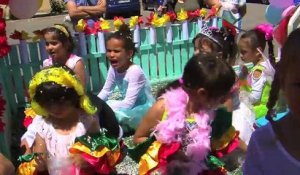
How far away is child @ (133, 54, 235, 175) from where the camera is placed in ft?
7.98

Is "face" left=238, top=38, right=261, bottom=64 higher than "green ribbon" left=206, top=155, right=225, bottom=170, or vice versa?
"face" left=238, top=38, right=261, bottom=64

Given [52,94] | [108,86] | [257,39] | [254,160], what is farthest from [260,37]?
[254,160]

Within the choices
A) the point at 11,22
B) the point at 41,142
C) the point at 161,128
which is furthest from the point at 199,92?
the point at 11,22

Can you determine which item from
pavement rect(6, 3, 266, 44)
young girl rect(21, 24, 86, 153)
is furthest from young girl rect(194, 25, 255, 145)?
pavement rect(6, 3, 266, 44)

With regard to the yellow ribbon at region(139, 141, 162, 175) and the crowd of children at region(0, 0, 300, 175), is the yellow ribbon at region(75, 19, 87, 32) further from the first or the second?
the yellow ribbon at region(139, 141, 162, 175)

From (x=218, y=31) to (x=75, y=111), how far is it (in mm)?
1579

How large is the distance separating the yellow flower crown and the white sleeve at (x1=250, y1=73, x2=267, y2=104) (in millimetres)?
1607

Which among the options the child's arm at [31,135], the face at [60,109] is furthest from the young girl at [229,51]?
the child's arm at [31,135]

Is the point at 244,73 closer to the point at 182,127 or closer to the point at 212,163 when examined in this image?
the point at 212,163

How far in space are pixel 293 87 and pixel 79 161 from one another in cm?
156

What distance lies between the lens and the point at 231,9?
5.97 m

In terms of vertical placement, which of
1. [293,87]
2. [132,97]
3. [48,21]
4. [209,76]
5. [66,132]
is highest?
[293,87]

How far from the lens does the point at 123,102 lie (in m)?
4.05

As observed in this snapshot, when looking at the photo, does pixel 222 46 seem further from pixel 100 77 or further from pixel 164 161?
pixel 100 77
